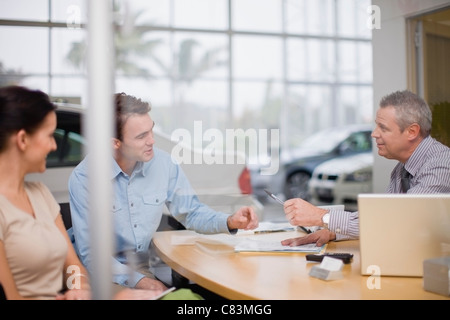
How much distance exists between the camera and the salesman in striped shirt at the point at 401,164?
2.17 m

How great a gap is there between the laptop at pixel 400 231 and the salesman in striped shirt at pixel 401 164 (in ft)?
1.26

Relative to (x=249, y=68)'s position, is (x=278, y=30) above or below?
above

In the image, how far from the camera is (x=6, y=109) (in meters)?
1.63

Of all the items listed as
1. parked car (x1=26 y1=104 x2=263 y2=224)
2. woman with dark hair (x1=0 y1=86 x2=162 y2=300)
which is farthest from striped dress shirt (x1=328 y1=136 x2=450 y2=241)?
woman with dark hair (x1=0 y1=86 x2=162 y2=300)

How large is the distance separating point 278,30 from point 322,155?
10.9 feet

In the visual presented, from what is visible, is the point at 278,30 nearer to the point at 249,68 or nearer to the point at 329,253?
the point at 249,68

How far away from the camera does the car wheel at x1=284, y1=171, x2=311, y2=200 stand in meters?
9.17

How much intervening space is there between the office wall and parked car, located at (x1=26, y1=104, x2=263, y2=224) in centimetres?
97

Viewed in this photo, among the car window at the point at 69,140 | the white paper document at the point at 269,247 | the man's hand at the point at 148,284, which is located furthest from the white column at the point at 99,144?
the car window at the point at 69,140


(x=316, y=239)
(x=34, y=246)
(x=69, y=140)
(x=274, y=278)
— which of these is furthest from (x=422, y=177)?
(x=69, y=140)

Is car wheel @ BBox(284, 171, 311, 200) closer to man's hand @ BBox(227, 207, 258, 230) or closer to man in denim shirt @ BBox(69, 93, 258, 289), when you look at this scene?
man in denim shirt @ BBox(69, 93, 258, 289)

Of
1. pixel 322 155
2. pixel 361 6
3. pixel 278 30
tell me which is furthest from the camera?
pixel 278 30
